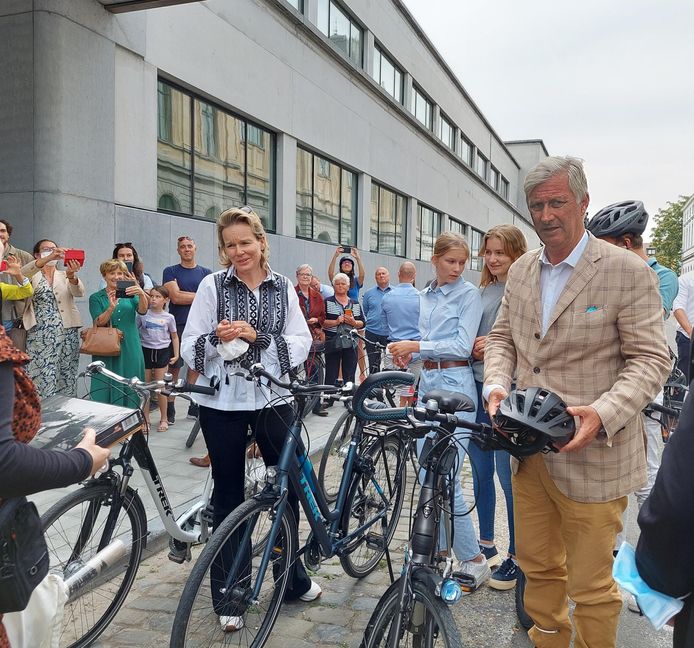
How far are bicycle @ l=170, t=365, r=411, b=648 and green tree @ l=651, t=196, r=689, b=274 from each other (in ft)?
294

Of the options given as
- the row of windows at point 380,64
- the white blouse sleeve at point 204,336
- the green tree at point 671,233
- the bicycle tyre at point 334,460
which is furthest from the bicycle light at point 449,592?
the green tree at point 671,233

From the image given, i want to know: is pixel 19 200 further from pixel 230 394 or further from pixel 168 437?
pixel 230 394

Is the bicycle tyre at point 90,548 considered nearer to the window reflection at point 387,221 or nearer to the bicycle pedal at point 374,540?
the bicycle pedal at point 374,540

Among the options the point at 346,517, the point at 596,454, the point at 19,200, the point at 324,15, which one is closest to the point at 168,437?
the point at 19,200

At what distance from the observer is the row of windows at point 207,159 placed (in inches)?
377

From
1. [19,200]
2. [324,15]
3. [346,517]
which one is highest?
[324,15]

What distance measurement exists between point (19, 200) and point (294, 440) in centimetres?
612

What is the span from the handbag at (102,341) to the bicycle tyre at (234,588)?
3.65 meters

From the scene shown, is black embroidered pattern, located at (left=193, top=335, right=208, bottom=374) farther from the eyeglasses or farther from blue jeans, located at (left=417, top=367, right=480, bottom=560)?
the eyeglasses

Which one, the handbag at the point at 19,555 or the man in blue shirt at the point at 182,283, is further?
the man in blue shirt at the point at 182,283

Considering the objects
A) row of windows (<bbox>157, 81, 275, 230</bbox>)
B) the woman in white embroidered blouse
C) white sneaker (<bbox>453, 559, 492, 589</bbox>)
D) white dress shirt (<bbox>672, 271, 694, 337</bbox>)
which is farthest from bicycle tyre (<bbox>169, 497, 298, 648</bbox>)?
row of windows (<bbox>157, 81, 275, 230</bbox>)

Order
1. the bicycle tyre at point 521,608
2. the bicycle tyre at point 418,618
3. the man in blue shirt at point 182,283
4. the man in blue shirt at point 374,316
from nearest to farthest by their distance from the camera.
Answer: the bicycle tyre at point 418,618 < the bicycle tyre at point 521,608 < the man in blue shirt at point 182,283 < the man in blue shirt at point 374,316

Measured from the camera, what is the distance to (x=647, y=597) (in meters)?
1.39

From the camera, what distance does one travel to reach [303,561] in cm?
344
